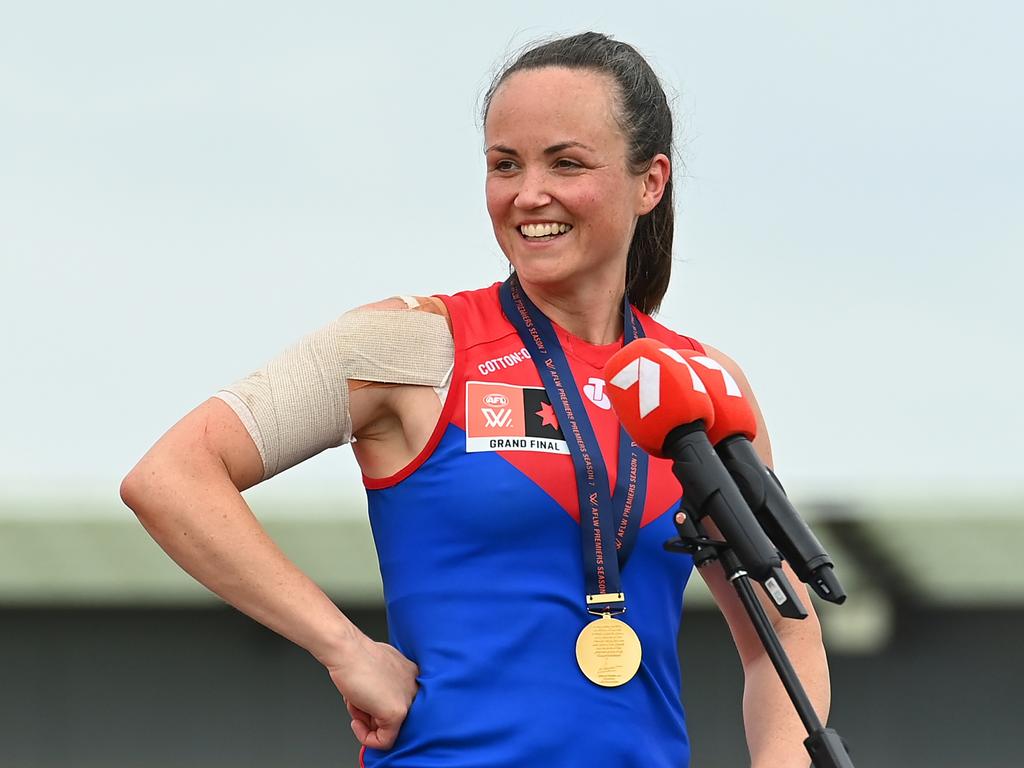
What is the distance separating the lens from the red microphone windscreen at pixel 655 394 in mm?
1779

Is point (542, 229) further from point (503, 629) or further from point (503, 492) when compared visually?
point (503, 629)

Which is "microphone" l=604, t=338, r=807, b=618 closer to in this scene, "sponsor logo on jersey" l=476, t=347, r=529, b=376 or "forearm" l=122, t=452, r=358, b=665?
"sponsor logo on jersey" l=476, t=347, r=529, b=376

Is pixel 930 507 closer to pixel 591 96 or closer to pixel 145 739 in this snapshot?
pixel 145 739

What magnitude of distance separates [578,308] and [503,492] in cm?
41

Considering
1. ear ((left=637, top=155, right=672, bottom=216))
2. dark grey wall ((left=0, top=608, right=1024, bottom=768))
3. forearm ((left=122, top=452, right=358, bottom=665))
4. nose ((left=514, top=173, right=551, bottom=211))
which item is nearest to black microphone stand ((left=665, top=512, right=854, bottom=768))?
forearm ((left=122, top=452, right=358, bottom=665))

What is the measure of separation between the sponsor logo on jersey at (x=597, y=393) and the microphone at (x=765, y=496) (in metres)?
0.49

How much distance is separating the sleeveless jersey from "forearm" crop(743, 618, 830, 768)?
0.13 metres

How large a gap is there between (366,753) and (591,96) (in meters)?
0.99

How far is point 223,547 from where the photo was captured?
2.03 m

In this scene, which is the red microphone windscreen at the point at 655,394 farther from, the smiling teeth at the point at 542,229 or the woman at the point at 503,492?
the smiling teeth at the point at 542,229

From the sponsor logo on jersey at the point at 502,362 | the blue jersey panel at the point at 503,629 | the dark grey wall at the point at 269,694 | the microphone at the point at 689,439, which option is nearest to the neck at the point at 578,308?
the sponsor logo on jersey at the point at 502,362

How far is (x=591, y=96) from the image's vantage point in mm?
2301

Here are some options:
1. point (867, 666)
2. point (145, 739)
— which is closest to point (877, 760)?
point (867, 666)

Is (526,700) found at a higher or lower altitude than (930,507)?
higher
